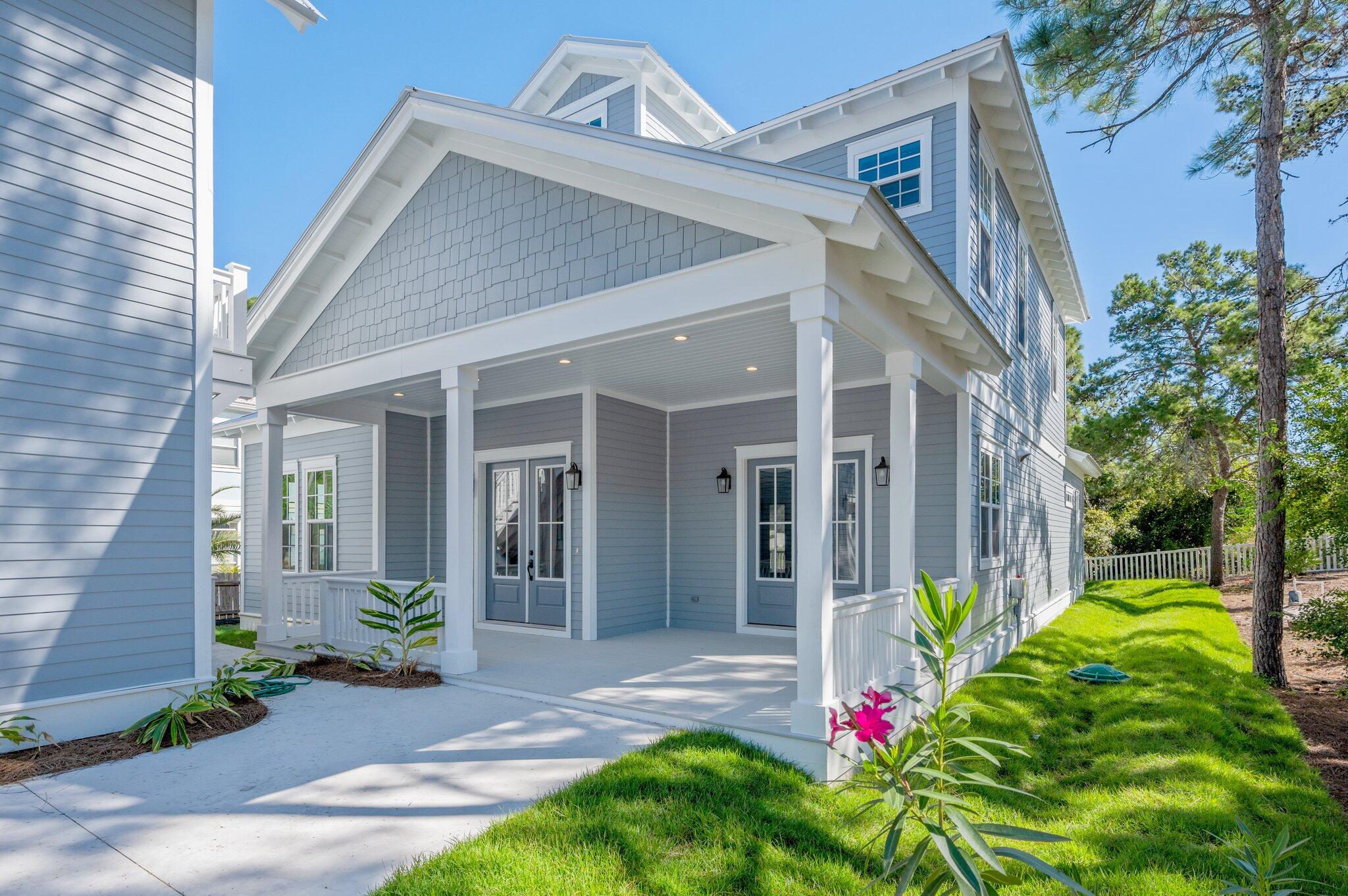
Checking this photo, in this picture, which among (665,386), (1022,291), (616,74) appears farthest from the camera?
(616,74)

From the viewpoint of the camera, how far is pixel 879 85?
7480 mm

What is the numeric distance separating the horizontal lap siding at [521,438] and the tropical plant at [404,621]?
193cm

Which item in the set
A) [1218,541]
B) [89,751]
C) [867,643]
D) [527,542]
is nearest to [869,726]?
[867,643]

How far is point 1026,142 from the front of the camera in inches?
340

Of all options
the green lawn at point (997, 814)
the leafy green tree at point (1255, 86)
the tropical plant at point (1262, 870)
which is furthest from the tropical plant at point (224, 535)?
the tropical plant at point (1262, 870)

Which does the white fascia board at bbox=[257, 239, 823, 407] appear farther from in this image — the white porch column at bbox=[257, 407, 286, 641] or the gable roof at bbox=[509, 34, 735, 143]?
the gable roof at bbox=[509, 34, 735, 143]

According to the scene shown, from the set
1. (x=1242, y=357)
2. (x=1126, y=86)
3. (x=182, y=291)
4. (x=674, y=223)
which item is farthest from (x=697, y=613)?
(x=1242, y=357)

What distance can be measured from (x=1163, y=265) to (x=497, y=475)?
1912 centimetres

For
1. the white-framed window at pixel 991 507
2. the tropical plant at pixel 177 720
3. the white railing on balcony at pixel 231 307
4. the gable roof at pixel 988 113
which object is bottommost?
the tropical plant at pixel 177 720

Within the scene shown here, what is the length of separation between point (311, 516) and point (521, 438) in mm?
4109

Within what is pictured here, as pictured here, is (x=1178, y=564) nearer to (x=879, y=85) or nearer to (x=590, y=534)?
(x=879, y=85)

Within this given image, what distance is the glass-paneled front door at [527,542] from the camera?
8.82 meters

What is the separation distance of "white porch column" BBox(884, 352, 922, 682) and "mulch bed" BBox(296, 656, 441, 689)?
13.0 ft

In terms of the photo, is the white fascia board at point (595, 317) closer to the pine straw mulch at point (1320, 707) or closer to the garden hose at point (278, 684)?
the garden hose at point (278, 684)
